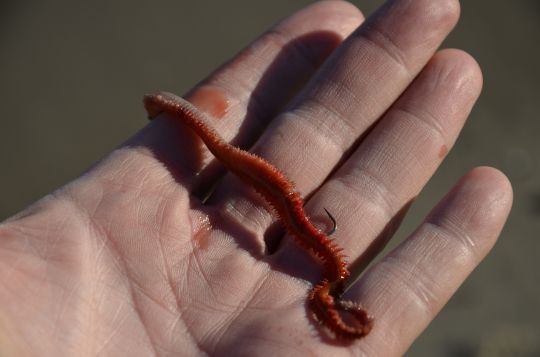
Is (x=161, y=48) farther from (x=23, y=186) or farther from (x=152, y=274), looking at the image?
(x=152, y=274)


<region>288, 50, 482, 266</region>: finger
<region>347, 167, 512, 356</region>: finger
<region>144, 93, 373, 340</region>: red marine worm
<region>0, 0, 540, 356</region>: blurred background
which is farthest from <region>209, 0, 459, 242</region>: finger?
<region>0, 0, 540, 356</region>: blurred background

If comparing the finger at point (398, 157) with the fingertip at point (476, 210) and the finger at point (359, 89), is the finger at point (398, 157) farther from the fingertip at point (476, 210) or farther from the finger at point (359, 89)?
the fingertip at point (476, 210)

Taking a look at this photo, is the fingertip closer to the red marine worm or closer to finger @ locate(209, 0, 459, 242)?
the red marine worm

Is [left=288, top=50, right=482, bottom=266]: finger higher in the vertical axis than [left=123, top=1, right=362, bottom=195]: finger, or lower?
lower

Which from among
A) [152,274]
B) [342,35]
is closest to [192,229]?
[152,274]

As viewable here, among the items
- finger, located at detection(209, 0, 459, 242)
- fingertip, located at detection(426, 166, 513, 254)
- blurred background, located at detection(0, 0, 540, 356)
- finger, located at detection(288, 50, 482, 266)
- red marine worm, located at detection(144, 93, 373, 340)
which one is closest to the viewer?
red marine worm, located at detection(144, 93, 373, 340)

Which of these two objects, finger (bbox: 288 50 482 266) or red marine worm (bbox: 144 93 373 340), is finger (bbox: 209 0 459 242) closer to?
finger (bbox: 288 50 482 266)

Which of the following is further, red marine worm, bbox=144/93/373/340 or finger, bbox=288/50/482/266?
finger, bbox=288/50/482/266

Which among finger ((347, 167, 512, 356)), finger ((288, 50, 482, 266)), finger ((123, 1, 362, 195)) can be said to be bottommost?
finger ((347, 167, 512, 356))

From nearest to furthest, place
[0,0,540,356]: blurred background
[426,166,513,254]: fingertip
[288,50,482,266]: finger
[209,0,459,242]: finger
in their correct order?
[426,166,513,254]: fingertip → [288,50,482,266]: finger → [209,0,459,242]: finger → [0,0,540,356]: blurred background
